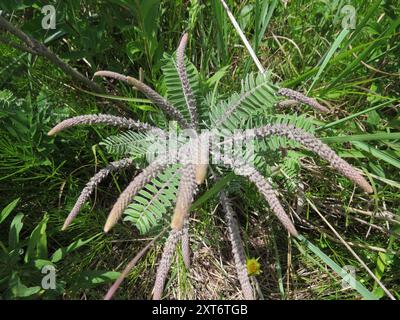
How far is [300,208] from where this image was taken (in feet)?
4.97

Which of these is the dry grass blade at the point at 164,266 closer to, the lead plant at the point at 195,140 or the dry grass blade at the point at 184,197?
the lead plant at the point at 195,140

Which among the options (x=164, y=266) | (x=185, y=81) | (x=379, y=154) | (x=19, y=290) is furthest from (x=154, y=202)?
(x=379, y=154)

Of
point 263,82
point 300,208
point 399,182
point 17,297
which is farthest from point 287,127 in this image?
point 17,297

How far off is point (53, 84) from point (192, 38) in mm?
548

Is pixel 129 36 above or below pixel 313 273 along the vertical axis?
above

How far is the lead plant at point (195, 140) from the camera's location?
0.96m

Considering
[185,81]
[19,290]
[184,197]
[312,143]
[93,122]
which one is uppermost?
[185,81]

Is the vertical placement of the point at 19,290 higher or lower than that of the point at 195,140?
lower

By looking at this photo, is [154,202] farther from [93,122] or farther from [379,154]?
[379,154]

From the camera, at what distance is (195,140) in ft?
3.61

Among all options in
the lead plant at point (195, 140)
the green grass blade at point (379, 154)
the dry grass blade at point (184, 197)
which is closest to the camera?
the dry grass blade at point (184, 197)

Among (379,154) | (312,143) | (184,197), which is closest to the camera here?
(184,197)

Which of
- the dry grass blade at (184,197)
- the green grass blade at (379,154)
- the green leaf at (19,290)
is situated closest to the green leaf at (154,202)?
the dry grass blade at (184,197)

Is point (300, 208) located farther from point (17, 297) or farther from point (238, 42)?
point (17, 297)
